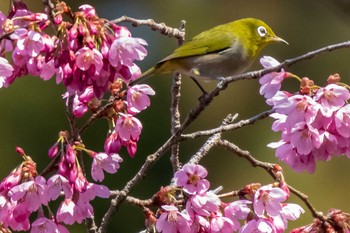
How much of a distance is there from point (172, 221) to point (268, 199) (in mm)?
252

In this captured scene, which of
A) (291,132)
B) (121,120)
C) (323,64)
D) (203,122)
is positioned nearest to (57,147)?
(121,120)

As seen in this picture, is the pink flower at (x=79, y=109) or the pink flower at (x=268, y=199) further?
the pink flower at (x=79, y=109)

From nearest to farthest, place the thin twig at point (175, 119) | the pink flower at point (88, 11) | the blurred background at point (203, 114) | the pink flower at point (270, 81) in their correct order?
the pink flower at point (88, 11) → the pink flower at point (270, 81) → the thin twig at point (175, 119) → the blurred background at point (203, 114)

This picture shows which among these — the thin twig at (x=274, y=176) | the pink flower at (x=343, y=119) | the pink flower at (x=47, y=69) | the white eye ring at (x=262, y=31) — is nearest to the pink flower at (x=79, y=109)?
the pink flower at (x=47, y=69)

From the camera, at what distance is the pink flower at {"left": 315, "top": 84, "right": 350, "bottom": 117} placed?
247 cm

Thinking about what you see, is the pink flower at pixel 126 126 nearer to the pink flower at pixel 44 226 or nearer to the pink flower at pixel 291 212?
the pink flower at pixel 44 226

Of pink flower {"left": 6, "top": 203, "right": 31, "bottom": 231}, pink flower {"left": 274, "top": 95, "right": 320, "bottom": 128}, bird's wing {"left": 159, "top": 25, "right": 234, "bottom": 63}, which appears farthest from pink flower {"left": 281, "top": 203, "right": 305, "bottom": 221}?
bird's wing {"left": 159, "top": 25, "right": 234, "bottom": 63}

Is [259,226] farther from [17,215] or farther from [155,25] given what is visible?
[155,25]

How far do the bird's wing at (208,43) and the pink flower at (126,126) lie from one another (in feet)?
4.44

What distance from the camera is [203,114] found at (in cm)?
1096

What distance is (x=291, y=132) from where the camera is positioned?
8.37ft

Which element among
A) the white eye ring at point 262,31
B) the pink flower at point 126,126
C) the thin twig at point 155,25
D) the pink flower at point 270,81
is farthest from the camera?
the white eye ring at point 262,31

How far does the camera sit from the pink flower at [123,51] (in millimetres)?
2465

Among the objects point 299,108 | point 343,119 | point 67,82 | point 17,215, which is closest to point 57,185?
point 17,215
